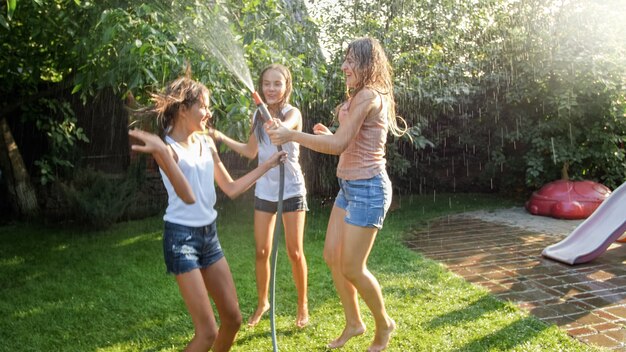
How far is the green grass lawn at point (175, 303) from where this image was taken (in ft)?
11.7

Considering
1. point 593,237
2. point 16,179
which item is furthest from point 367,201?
point 16,179

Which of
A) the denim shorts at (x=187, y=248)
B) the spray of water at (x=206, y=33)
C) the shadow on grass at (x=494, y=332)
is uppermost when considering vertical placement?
the spray of water at (x=206, y=33)

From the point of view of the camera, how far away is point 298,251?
12.2ft

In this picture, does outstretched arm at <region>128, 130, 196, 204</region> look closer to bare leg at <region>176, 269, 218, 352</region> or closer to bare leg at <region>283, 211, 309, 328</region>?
bare leg at <region>176, 269, 218, 352</region>

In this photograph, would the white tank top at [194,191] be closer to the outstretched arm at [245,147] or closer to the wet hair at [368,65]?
the outstretched arm at [245,147]

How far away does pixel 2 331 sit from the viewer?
391 cm

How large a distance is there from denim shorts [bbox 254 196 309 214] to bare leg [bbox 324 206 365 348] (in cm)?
33

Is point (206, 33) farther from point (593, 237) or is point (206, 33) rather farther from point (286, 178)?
point (593, 237)

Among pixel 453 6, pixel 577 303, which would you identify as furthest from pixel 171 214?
pixel 453 6

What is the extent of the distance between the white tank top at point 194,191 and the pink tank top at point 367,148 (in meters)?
0.77

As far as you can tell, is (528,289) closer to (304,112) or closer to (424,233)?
(424,233)

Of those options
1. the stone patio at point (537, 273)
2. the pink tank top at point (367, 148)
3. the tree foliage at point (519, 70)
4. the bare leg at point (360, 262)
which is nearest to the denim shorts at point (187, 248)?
the bare leg at point (360, 262)

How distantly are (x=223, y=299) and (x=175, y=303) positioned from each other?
75.1 inches

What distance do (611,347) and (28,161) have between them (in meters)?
7.99
